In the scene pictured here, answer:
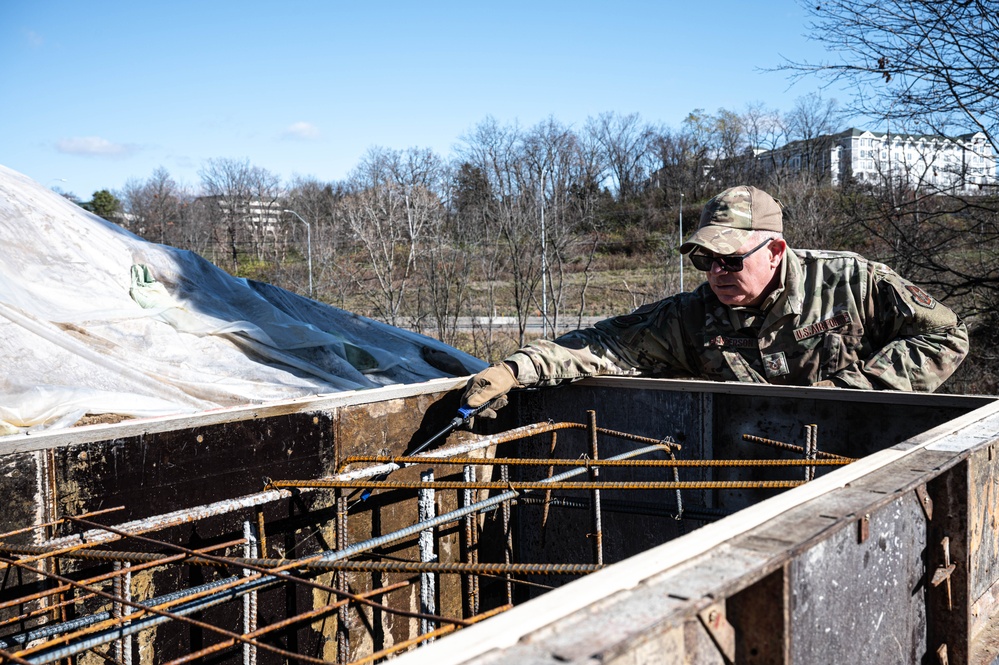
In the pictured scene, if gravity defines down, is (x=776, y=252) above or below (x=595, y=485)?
above

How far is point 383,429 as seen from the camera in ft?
14.6

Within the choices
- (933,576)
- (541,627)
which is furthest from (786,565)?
(933,576)

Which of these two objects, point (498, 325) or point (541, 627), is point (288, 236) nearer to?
point (498, 325)

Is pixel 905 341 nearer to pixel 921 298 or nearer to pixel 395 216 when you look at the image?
pixel 921 298

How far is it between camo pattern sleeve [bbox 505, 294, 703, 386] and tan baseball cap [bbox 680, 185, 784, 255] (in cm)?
62

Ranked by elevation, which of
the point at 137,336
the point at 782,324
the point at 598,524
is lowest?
the point at 598,524

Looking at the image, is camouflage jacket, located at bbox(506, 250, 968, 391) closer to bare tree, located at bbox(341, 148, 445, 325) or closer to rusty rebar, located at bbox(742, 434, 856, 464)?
rusty rebar, located at bbox(742, 434, 856, 464)

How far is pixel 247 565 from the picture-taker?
95.1 inches

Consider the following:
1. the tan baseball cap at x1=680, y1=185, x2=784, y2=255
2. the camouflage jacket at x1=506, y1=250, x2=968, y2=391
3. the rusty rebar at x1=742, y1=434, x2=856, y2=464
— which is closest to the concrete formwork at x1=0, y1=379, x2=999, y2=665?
the rusty rebar at x1=742, y1=434, x2=856, y2=464

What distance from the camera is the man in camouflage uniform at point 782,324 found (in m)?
4.13

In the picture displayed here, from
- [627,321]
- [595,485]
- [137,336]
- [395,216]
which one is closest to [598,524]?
[595,485]

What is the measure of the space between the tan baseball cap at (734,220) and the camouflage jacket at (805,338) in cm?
27

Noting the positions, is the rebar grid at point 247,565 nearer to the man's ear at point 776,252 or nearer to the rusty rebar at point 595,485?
the rusty rebar at point 595,485

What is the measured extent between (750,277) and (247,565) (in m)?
3.01
